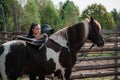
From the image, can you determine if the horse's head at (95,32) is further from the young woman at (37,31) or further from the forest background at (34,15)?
the forest background at (34,15)

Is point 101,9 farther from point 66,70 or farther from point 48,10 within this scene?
point 66,70

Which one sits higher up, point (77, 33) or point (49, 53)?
point (77, 33)

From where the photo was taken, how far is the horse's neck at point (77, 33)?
638cm

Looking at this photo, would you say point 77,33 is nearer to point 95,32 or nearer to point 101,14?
point 95,32

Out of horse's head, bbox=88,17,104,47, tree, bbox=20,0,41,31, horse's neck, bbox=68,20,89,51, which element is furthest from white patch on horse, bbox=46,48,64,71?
tree, bbox=20,0,41,31

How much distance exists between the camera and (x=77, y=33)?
641 centimetres

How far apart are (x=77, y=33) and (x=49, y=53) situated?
78cm

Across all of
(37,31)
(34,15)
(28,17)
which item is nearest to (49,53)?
(37,31)

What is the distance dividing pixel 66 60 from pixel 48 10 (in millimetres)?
57414

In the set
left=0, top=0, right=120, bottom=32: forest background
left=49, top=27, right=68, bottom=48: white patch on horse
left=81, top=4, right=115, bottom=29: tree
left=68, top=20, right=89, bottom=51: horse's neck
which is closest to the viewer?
left=49, top=27, right=68, bottom=48: white patch on horse

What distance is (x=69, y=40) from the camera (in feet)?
20.9

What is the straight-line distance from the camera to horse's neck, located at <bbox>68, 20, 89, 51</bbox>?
638 cm

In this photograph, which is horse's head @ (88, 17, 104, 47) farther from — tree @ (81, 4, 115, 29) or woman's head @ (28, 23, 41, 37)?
tree @ (81, 4, 115, 29)

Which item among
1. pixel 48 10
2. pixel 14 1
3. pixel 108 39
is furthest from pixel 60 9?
pixel 108 39
